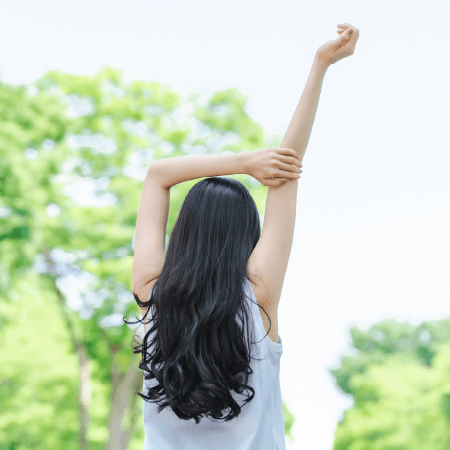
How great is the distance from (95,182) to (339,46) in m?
11.0

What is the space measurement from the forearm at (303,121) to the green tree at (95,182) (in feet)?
31.2

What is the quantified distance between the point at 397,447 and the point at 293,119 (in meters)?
18.6

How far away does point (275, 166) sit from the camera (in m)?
1.74

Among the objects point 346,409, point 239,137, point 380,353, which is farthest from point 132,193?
point 380,353

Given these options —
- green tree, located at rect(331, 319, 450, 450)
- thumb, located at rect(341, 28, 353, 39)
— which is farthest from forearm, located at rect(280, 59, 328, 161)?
green tree, located at rect(331, 319, 450, 450)

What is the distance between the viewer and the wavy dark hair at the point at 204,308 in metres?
1.58

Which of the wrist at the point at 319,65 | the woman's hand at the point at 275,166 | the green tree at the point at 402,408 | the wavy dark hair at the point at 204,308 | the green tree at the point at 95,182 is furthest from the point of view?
the green tree at the point at 402,408

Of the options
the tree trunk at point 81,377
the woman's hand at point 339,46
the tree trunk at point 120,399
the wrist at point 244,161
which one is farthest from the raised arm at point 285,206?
the tree trunk at point 120,399

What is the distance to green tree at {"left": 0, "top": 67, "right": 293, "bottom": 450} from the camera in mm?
11008

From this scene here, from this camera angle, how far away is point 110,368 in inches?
511

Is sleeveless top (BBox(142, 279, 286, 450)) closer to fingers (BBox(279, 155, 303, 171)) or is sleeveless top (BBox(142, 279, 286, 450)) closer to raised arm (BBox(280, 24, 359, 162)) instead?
fingers (BBox(279, 155, 303, 171))

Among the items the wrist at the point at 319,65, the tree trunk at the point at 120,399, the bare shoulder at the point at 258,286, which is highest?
the wrist at the point at 319,65

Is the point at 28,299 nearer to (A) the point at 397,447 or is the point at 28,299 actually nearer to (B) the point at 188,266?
(A) the point at 397,447

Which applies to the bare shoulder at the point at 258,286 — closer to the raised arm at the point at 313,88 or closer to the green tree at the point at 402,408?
the raised arm at the point at 313,88
